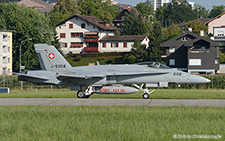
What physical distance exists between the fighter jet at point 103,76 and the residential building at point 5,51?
4905cm

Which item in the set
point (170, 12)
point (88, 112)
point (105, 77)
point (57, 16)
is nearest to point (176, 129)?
point (88, 112)

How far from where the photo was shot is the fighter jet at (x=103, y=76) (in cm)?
2708

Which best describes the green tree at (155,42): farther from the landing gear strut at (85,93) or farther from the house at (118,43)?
the landing gear strut at (85,93)

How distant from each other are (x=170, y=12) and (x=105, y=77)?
16776 centimetres

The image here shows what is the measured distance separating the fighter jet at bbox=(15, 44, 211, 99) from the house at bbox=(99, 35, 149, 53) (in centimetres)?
7726

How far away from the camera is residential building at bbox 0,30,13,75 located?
76188 mm

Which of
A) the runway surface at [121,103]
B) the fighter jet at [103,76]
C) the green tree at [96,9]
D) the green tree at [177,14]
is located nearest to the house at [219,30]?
the green tree at [96,9]

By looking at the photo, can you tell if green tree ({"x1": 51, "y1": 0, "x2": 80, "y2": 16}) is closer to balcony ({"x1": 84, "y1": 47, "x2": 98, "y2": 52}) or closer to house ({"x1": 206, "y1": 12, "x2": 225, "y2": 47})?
balcony ({"x1": 84, "y1": 47, "x2": 98, "y2": 52})

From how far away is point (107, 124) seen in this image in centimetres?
1541

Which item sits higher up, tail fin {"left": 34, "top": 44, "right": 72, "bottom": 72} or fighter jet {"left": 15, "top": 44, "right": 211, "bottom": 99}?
tail fin {"left": 34, "top": 44, "right": 72, "bottom": 72}

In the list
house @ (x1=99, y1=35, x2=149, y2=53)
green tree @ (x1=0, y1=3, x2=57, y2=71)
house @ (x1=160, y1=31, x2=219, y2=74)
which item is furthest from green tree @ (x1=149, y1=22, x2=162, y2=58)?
green tree @ (x1=0, y1=3, x2=57, y2=71)

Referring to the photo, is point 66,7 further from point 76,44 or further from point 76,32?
point 76,44

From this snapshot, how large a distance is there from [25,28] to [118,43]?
3100cm

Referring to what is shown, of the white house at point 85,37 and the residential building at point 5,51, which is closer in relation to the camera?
the residential building at point 5,51
